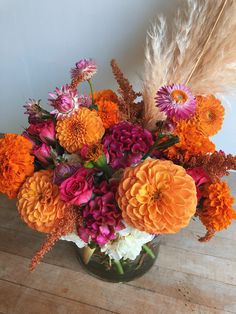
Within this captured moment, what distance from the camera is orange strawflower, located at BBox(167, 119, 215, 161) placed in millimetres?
536

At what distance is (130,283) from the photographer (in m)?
0.64

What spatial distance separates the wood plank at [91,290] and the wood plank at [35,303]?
0.03 ft

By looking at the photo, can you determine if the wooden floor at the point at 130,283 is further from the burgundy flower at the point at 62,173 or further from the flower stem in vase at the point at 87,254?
the burgundy flower at the point at 62,173

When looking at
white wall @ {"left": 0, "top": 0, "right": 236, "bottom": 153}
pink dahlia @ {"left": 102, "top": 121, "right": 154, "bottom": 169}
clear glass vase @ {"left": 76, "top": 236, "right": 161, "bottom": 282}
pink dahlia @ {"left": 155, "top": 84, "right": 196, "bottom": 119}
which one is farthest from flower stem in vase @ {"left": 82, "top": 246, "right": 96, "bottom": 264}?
white wall @ {"left": 0, "top": 0, "right": 236, "bottom": 153}

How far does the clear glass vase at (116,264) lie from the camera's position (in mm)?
628

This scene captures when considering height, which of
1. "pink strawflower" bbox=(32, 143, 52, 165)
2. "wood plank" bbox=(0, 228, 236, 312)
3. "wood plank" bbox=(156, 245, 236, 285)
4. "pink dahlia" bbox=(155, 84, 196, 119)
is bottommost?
"wood plank" bbox=(0, 228, 236, 312)

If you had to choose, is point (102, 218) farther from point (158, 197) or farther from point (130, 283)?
point (130, 283)

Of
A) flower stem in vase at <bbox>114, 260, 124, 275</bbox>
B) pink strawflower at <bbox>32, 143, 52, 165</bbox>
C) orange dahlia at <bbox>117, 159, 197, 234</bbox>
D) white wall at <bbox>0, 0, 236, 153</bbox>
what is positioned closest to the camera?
orange dahlia at <bbox>117, 159, 197, 234</bbox>

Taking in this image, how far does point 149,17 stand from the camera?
28.1 inches

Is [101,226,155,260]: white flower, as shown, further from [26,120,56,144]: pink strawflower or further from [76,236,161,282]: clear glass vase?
[26,120,56,144]: pink strawflower

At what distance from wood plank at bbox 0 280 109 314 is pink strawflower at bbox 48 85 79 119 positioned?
360 mm

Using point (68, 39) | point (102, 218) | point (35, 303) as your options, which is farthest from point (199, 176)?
point (68, 39)

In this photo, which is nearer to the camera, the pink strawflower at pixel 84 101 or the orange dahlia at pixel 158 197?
the orange dahlia at pixel 158 197

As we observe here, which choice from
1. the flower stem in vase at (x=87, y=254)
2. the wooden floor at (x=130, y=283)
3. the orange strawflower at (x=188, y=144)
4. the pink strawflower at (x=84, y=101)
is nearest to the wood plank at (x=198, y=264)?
the wooden floor at (x=130, y=283)
